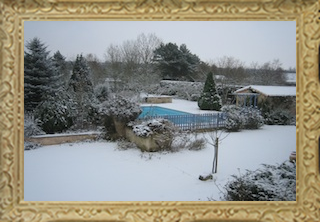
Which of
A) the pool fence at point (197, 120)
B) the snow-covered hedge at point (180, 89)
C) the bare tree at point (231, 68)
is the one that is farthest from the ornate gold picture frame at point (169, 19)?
the pool fence at point (197, 120)

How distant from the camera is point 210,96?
7.72 feet

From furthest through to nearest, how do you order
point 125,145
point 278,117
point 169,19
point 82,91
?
1. point 82,91
2. point 125,145
3. point 278,117
4. point 169,19

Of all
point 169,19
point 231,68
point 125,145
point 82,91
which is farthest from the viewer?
point 82,91

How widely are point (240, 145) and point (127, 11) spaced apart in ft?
4.55

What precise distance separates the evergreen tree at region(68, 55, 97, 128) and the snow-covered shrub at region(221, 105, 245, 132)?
134cm

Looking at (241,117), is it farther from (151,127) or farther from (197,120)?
(151,127)

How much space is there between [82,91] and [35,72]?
0.95m

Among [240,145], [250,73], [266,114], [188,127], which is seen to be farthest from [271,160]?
[188,127]

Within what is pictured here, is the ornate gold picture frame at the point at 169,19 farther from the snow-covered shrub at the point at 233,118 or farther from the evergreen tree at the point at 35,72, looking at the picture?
the snow-covered shrub at the point at 233,118

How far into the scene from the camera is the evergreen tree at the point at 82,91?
2162mm

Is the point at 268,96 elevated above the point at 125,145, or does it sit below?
above

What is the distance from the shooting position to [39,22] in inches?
65.6

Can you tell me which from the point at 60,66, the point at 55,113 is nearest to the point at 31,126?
the point at 55,113

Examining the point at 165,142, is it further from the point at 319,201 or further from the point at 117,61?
the point at 319,201
